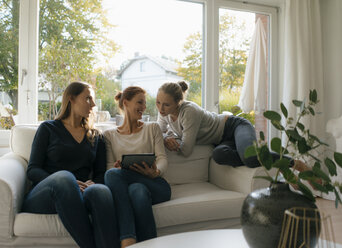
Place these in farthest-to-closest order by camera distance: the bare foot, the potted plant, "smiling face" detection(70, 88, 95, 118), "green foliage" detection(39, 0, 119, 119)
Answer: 1. "green foliage" detection(39, 0, 119, 119)
2. "smiling face" detection(70, 88, 95, 118)
3. the bare foot
4. the potted plant

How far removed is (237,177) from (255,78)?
2004 mm

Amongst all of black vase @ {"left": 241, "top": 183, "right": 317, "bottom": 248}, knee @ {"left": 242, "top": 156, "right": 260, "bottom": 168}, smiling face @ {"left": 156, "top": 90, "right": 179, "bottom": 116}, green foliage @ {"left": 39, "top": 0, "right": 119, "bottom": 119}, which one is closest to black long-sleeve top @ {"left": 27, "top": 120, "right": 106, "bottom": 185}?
smiling face @ {"left": 156, "top": 90, "right": 179, "bottom": 116}

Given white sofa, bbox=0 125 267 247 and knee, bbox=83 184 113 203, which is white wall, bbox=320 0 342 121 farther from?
knee, bbox=83 184 113 203

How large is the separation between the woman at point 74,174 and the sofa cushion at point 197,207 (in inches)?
13.3

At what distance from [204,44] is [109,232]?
2614 millimetres

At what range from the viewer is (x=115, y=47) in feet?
10.9

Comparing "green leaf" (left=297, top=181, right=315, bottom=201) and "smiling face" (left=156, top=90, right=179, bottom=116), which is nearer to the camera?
"green leaf" (left=297, top=181, right=315, bottom=201)

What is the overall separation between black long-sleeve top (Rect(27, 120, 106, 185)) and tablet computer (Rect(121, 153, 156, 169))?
0.28 meters

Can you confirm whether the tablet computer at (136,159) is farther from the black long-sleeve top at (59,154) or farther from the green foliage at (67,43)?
the green foliage at (67,43)

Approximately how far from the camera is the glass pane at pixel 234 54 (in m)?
3.79

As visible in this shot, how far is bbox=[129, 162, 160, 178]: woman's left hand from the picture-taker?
6.49 ft

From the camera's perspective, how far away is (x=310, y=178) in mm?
998

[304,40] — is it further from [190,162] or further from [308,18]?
[190,162]

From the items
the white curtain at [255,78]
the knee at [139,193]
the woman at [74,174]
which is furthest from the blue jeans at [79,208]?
the white curtain at [255,78]
